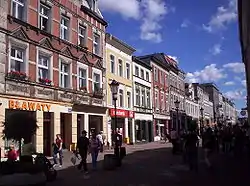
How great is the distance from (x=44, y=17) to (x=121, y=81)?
1535cm

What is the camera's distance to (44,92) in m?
24.8

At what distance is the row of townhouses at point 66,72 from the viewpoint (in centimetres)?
2223

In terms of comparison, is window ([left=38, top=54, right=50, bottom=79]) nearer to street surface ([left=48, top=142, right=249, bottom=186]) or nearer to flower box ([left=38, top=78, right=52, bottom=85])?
flower box ([left=38, top=78, right=52, bottom=85])

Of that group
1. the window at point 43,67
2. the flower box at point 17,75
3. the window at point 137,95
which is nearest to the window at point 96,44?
the window at point 43,67

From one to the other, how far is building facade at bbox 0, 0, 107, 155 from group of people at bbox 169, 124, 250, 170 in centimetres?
778

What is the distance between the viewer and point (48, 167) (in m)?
13.5

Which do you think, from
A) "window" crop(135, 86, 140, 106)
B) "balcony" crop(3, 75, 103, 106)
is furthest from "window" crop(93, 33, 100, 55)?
Result: "window" crop(135, 86, 140, 106)

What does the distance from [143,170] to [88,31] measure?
1776 centimetres

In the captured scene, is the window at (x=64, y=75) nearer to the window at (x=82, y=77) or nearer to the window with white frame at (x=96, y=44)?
the window at (x=82, y=77)

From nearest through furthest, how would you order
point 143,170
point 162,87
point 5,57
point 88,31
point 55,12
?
point 143,170
point 5,57
point 55,12
point 88,31
point 162,87

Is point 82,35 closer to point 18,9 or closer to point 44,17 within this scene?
point 44,17

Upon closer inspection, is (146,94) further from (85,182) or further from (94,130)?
(85,182)

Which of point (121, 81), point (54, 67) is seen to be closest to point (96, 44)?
point (121, 81)

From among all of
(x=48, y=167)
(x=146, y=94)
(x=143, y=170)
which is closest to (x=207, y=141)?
(x=143, y=170)
